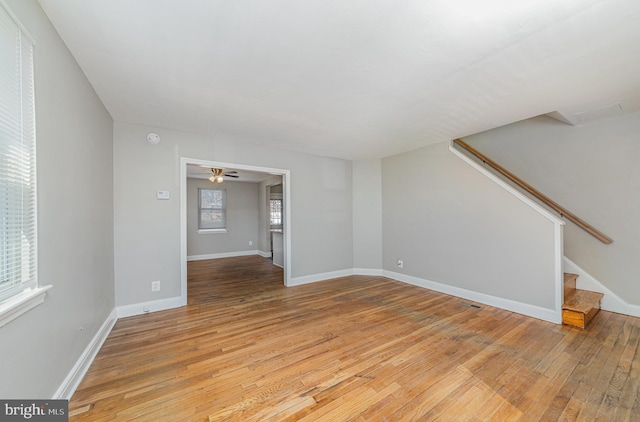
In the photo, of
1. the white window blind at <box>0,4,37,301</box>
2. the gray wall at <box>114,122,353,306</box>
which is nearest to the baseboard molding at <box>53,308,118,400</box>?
the gray wall at <box>114,122,353,306</box>

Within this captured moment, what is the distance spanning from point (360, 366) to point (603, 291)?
3.52m

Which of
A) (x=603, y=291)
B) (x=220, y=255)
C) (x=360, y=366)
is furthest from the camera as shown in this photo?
(x=220, y=255)

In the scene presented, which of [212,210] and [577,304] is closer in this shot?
[577,304]

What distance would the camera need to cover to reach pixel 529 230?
297 cm

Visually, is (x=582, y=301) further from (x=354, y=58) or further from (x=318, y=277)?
(x=354, y=58)

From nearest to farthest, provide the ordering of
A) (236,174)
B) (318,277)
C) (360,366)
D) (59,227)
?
1. (59,227)
2. (360,366)
3. (318,277)
4. (236,174)

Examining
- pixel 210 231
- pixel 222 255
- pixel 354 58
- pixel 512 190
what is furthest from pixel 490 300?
pixel 210 231

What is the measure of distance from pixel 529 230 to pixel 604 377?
1618 millimetres

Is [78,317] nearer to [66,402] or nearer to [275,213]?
[66,402]

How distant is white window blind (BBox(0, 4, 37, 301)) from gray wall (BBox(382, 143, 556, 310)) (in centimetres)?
436

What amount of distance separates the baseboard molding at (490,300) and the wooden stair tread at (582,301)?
0.16m

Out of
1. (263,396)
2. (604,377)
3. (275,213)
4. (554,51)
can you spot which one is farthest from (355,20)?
(275,213)

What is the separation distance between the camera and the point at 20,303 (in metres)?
1.09

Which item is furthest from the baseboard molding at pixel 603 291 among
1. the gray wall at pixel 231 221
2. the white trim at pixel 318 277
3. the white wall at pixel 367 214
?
the gray wall at pixel 231 221
